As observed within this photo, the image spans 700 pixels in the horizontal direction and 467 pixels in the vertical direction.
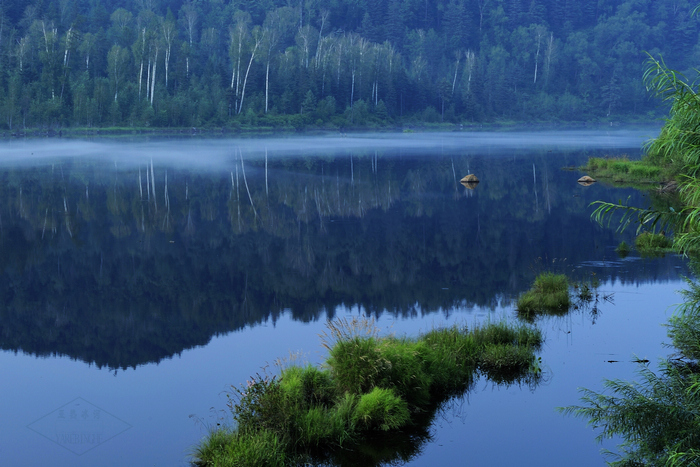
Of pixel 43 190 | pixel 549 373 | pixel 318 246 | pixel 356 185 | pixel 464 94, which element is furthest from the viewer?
pixel 464 94

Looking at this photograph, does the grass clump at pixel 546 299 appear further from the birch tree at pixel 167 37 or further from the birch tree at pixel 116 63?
the birch tree at pixel 167 37

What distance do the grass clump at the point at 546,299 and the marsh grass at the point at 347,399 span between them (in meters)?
4.47

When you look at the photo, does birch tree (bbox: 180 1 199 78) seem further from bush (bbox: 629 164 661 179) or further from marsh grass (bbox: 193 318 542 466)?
marsh grass (bbox: 193 318 542 466)

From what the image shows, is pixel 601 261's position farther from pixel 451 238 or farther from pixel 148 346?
pixel 148 346

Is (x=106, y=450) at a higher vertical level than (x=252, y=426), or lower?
lower

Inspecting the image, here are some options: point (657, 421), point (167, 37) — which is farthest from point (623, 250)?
point (167, 37)

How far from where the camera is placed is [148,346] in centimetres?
1716

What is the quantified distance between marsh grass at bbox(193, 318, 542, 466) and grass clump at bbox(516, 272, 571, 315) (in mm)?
4474

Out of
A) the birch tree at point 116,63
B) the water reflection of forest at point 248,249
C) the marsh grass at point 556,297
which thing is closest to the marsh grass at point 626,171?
the water reflection of forest at point 248,249

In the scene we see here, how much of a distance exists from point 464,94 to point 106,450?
484ft

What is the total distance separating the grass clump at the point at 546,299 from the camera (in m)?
18.8

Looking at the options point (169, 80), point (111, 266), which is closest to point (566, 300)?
point (111, 266)

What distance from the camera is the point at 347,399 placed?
11562mm

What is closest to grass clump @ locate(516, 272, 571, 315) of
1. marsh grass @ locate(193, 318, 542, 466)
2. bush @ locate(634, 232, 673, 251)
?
marsh grass @ locate(193, 318, 542, 466)
